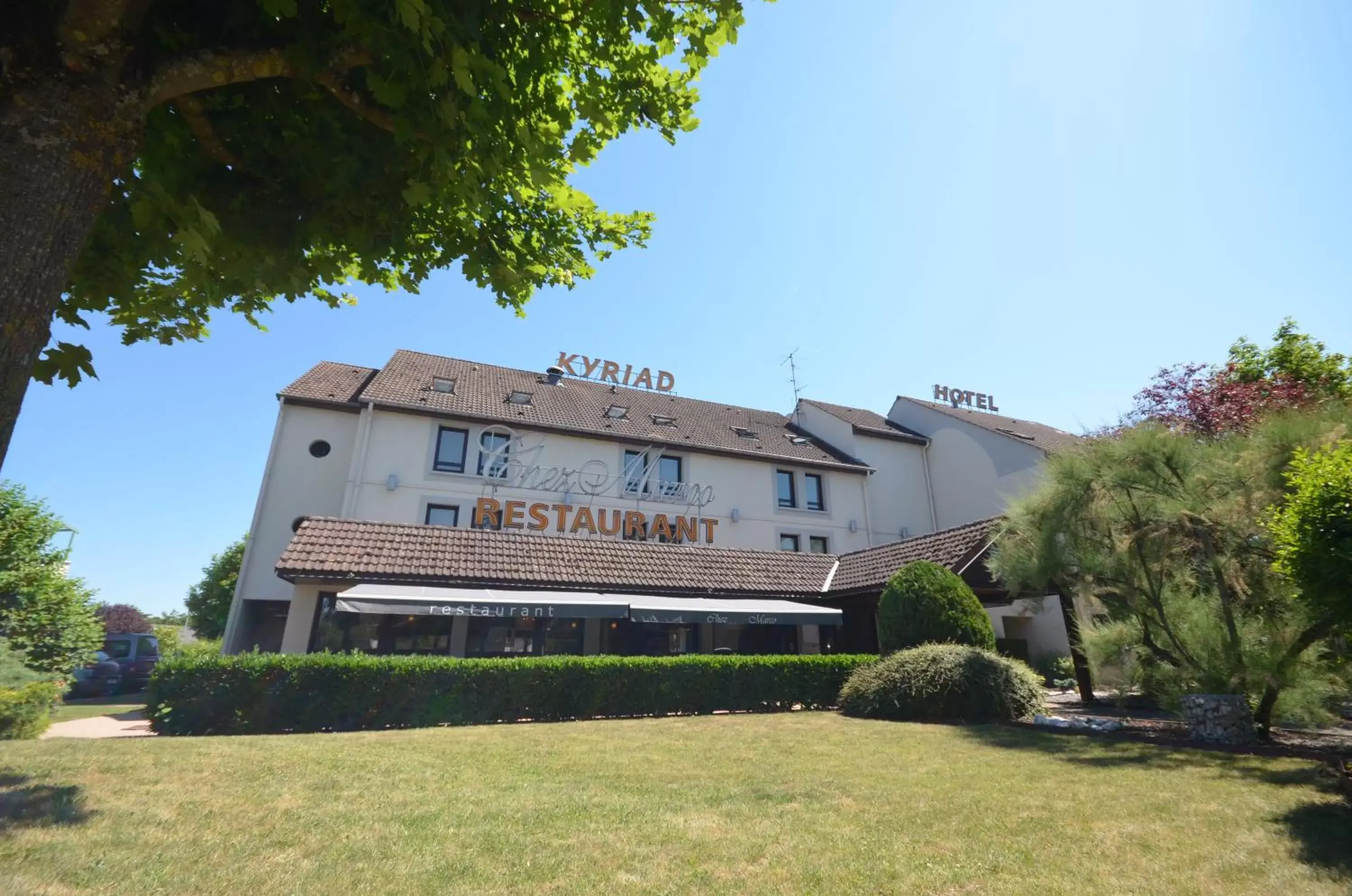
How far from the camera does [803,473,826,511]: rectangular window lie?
27406 mm

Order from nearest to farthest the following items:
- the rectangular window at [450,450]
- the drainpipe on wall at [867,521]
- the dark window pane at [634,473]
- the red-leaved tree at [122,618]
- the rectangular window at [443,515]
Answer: the rectangular window at [443,515] → the rectangular window at [450,450] → the dark window pane at [634,473] → the drainpipe on wall at [867,521] → the red-leaved tree at [122,618]

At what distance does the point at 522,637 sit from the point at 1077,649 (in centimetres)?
1331

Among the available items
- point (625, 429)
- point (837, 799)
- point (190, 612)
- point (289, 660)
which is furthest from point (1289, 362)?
point (190, 612)

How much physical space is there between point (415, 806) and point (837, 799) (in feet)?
12.9

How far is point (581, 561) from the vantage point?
17719mm

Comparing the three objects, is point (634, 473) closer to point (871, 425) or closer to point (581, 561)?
point (581, 561)

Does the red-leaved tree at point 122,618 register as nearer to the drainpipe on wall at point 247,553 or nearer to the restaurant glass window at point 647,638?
the drainpipe on wall at point 247,553

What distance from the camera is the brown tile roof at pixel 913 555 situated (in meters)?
15.8

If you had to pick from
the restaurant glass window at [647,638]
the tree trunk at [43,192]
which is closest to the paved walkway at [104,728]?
the restaurant glass window at [647,638]

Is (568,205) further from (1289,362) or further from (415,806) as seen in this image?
(1289,362)

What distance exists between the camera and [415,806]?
5617 mm

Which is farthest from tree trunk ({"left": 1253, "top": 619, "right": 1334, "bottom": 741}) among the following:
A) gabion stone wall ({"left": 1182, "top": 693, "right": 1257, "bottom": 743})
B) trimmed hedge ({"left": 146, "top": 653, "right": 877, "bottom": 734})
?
trimmed hedge ({"left": 146, "top": 653, "right": 877, "bottom": 734})

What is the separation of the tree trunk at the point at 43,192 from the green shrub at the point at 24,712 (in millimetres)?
10588

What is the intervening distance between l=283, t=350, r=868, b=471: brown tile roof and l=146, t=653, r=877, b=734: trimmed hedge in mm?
11911
